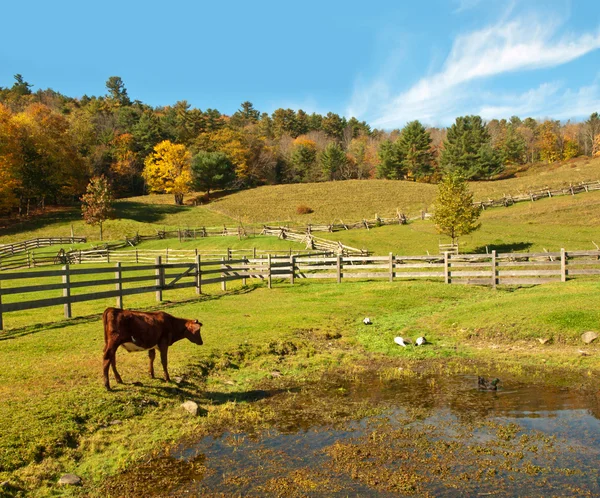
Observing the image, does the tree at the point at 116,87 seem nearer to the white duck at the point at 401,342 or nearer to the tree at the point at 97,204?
the tree at the point at 97,204

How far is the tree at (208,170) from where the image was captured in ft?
275

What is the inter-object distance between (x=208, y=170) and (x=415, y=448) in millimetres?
82419

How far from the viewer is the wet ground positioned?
5160 mm

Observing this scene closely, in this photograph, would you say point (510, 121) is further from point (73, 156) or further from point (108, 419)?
point (108, 419)

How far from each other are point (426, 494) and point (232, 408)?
3.60 m

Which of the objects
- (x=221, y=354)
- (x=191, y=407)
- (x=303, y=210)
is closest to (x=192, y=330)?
(x=221, y=354)

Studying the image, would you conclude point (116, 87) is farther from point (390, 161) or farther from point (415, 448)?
point (415, 448)

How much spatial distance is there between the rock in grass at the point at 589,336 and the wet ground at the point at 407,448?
3401 mm

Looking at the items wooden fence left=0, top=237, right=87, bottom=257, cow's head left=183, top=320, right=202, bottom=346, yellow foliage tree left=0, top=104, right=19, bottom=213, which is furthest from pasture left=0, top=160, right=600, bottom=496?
yellow foliage tree left=0, top=104, right=19, bottom=213

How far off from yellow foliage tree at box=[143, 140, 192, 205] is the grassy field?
217 feet

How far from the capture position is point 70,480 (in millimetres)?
5312

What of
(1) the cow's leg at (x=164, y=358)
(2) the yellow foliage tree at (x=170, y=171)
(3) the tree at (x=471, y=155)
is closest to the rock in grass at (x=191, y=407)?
(1) the cow's leg at (x=164, y=358)

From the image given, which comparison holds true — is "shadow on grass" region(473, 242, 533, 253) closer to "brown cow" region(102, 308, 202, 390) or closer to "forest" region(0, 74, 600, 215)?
"brown cow" region(102, 308, 202, 390)

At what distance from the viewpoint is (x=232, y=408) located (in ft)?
25.0
